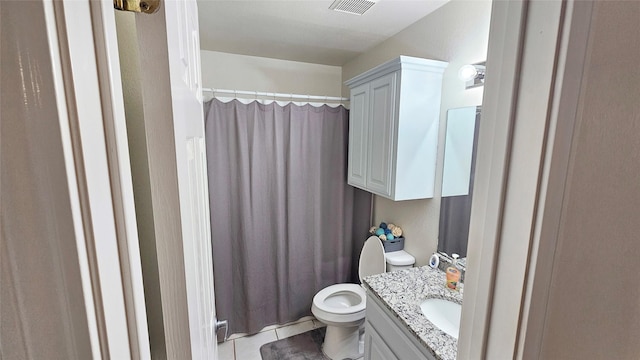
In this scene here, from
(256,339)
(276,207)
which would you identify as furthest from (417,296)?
(256,339)

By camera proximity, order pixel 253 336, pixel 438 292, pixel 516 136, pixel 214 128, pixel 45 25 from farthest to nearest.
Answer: pixel 253 336 → pixel 214 128 → pixel 438 292 → pixel 516 136 → pixel 45 25

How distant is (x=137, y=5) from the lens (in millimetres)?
354

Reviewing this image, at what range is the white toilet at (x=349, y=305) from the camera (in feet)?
6.18

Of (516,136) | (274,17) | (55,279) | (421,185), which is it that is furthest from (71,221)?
(274,17)

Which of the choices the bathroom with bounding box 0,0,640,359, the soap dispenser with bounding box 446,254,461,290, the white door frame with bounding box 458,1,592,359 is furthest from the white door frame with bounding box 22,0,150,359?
the soap dispenser with bounding box 446,254,461,290

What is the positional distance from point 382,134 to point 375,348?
1.25 meters

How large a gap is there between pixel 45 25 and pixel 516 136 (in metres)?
0.64

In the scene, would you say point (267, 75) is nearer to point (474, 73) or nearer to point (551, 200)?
point (474, 73)

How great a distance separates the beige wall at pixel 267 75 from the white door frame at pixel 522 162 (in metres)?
2.33

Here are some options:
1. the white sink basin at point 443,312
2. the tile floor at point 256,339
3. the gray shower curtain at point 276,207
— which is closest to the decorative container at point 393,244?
the gray shower curtain at point 276,207

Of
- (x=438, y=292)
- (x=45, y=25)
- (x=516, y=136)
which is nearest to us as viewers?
(x=45, y=25)

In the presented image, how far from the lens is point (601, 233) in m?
0.50

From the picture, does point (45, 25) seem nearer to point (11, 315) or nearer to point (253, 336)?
point (11, 315)

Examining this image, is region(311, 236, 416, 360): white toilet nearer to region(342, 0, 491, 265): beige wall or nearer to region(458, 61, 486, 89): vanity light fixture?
region(342, 0, 491, 265): beige wall
